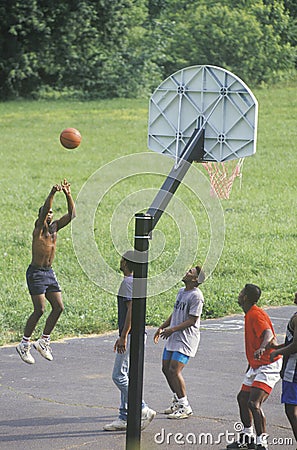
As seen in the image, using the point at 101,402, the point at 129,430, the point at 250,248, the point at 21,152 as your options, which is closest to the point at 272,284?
the point at 250,248

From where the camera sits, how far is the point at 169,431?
27.8ft

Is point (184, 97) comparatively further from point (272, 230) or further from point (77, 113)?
point (77, 113)

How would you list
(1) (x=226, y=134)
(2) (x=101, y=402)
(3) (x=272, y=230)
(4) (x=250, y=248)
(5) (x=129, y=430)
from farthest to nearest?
(3) (x=272, y=230), (4) (x=250, y=248), (2) (x=101, y=402), (1) (x=226, y=134), (5) (x=129, y=430)

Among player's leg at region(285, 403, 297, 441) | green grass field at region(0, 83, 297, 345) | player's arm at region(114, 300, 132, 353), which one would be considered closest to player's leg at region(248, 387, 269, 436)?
player's leg at region(285, 403, 297, 441)

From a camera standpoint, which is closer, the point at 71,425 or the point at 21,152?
the point at 71,425

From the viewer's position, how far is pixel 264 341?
7.92m

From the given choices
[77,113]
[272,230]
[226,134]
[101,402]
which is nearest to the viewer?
[226,134]

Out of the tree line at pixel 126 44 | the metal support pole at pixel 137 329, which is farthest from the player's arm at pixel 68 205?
the tree line at pixel 126 44

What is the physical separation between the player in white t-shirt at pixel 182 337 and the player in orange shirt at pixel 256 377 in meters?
0.84

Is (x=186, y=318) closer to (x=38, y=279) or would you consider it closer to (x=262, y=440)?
(x=262, y=440)

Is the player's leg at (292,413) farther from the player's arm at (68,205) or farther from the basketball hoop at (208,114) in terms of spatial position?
the player's arm at (68,205)

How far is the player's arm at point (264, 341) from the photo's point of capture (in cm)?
786

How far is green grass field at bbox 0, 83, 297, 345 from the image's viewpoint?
14.4 meters

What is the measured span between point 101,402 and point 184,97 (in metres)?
3.18
